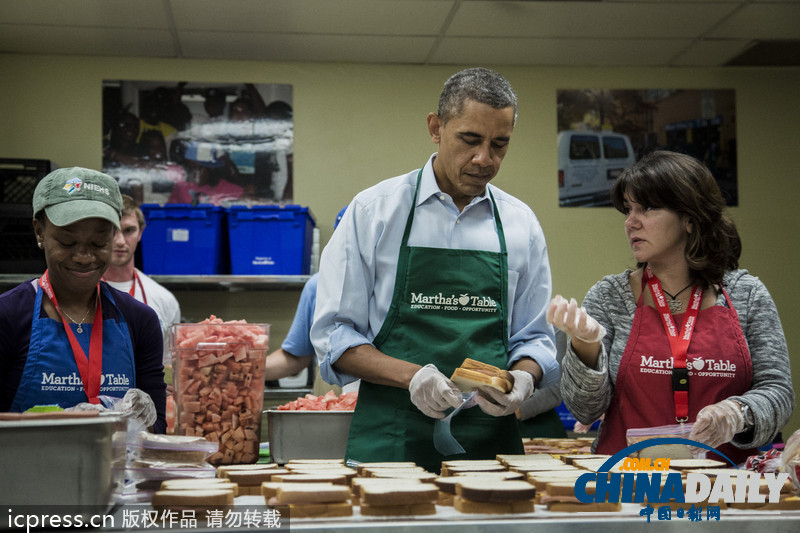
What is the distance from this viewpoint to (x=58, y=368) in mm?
1890

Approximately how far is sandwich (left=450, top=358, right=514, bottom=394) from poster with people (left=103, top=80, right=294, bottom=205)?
380 centimetres

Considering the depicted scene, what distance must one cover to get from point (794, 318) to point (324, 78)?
386 centimetres

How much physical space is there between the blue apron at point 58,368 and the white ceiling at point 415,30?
2960 millimetres

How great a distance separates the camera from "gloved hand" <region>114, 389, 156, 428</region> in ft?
5.87

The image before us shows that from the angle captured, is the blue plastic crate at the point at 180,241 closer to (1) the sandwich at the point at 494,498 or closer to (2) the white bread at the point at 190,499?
(2) the white bread at the point at 190,499

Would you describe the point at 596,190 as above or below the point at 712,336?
above

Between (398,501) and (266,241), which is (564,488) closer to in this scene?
(398,501)

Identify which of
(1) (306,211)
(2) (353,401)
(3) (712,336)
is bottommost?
(2) (353,401)

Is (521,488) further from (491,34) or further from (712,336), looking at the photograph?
(491,34)

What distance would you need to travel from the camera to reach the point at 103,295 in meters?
2.04

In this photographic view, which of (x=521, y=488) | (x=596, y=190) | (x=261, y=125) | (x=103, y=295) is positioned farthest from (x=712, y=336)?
(x=261, y=125)

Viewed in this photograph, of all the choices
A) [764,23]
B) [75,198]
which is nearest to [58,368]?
[75,198]

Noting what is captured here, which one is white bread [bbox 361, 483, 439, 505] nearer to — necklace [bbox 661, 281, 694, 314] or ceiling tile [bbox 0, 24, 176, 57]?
necklace [bbox 661, 281, 694, 314]

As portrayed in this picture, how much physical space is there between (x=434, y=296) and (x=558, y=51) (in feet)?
12.3
